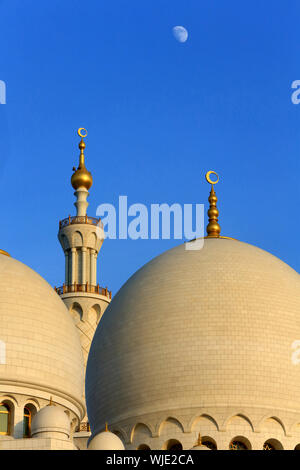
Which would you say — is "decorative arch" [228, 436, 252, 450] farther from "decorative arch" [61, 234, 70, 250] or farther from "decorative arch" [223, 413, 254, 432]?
"decorative arch" [61, 234, 70, 250]

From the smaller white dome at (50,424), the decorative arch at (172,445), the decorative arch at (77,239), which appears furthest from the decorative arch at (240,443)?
the decorative arch at (77,239)

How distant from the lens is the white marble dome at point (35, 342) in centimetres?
2953

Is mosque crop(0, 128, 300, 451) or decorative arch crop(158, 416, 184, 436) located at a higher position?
mosque crop(0, 128, 300, 451)

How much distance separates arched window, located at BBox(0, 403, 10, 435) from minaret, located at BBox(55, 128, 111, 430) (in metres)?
15.6

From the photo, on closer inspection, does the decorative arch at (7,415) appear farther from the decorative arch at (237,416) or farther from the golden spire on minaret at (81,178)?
the golden spire on minaret at (81,178)

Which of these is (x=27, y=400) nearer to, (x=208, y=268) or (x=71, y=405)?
(x=71, y=405)

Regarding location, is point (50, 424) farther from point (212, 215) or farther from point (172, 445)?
point (212, 215)

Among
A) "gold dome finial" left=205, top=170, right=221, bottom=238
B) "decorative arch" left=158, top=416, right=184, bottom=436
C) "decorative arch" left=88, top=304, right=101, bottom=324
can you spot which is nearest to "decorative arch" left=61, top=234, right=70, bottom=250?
"decorative arch" left=88, top=304, right=101, bottom=324

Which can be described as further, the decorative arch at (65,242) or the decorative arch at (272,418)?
the decorative arch at (65,242)

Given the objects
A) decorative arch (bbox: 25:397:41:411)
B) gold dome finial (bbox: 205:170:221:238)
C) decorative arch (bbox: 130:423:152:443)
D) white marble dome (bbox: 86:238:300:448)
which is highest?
gold dome finial (bbox: 205:170:221:238)

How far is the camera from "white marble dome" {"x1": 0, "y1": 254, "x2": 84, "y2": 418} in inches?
1163

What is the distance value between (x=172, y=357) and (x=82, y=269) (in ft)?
59.0

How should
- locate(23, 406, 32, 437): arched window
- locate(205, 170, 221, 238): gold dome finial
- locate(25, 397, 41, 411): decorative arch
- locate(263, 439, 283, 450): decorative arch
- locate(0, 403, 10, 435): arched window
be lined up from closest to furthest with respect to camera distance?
locate(263, 439, 283, 450): decorative arch, locate(0, 403, 10, 435): arched window, locate(23, 406, 32, 437): arched window, locate(25, 397, 41, 411): decorative arch, locate(205, 170, 221, 238): gold dome finial

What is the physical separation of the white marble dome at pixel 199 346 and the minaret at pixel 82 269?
1417 centimetres
